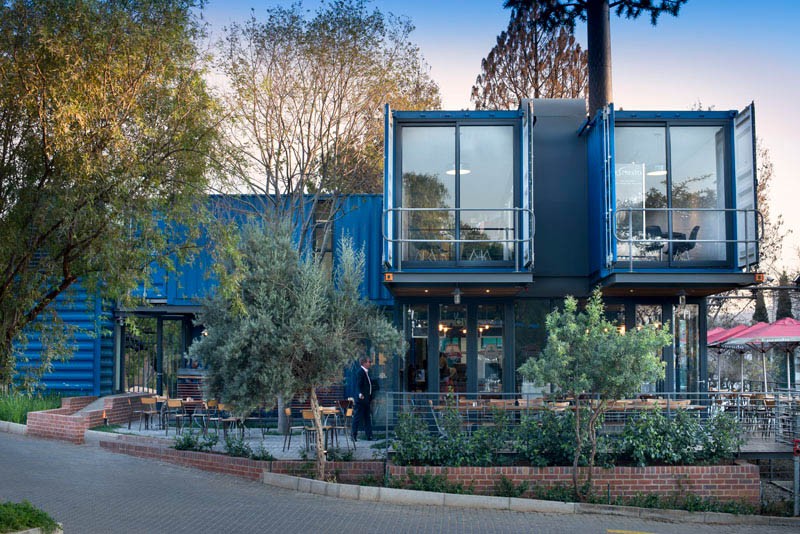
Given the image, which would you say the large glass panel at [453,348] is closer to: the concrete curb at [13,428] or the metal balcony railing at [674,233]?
the metal balcony railing at [674,233]

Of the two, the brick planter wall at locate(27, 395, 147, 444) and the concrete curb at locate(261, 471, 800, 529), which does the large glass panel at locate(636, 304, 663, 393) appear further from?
the brick planter wall at locate(27, 395, 147, 444)

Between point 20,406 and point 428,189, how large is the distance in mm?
11236

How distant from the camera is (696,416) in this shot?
44.5ft

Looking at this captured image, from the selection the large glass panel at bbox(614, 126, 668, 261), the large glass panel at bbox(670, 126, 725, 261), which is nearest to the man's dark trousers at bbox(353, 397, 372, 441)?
the large glass panel at bbox(614, 126, 668, 261)

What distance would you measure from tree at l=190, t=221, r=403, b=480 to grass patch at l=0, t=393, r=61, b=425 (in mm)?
8200

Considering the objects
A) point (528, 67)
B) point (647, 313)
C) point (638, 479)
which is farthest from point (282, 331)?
point (528, 67)

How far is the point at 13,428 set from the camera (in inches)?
731

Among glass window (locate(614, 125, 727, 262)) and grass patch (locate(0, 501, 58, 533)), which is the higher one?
glass window (locate(614, 125, 727, 262))

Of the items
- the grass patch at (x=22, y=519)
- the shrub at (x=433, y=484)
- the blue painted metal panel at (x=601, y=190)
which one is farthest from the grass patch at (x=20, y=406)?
the blue painted metal panel at (x=601, y=190)

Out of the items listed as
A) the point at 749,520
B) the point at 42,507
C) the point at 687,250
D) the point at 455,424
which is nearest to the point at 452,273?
the point at 455,424

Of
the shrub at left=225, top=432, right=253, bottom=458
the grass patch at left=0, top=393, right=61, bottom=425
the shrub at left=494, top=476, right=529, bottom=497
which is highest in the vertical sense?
the grass patch at left=0, top=393, right=61, bottom=425

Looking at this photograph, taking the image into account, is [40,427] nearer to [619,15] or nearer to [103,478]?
[103,478]

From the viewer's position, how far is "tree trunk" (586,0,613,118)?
20781mm

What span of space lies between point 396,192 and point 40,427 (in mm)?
9626
